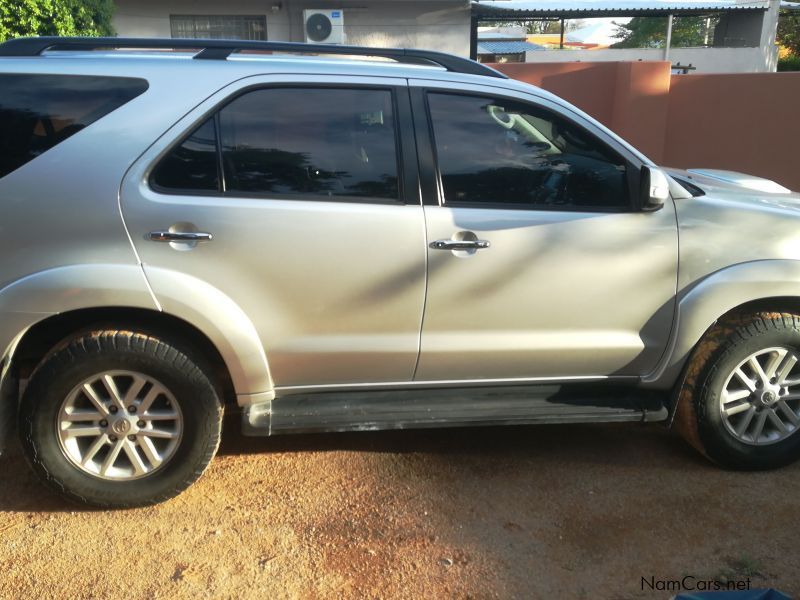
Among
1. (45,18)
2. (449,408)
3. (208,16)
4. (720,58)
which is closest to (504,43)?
(720,58)

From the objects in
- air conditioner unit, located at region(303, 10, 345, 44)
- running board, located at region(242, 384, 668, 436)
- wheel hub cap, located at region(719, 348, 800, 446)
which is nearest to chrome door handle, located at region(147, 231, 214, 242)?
running board, located at region(242, 384, 668, 436)

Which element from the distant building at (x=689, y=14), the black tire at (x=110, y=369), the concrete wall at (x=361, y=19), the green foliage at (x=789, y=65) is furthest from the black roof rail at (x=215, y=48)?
the green foliage at (x=789, y=65)

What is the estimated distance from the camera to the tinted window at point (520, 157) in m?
3.38

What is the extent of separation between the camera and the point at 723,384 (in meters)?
3.54

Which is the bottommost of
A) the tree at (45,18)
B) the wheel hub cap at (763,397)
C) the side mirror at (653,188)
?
the wheel hub cap at (763,397)

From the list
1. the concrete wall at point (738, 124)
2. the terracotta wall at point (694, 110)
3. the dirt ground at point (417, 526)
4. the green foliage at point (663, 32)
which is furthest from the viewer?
the green foliage at point (663, 32)

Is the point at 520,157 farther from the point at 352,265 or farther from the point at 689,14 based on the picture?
the point at 689,14

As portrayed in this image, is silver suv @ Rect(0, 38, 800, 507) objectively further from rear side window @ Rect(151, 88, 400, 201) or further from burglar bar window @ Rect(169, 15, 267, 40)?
burglar bar window @ Rect(169, 15, 267, 40)

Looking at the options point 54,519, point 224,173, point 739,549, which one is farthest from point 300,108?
point 739,549

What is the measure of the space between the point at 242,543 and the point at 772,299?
2693mm

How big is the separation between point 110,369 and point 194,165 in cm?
92

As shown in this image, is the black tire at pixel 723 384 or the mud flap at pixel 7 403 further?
the black tire at pixel 723 384

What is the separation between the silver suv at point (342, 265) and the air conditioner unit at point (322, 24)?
9470mm

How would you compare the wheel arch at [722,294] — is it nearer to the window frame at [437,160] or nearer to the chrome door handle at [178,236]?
the window frame at [437,160]
